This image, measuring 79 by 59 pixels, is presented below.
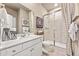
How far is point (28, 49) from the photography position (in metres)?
1.54

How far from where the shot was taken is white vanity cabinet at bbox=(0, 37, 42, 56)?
145 cm

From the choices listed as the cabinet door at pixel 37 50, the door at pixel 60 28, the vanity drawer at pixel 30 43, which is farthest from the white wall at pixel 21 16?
the door at pixel 60 28

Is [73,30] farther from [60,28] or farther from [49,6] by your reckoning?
[49,6]

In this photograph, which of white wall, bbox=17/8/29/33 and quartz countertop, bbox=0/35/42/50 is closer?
quartz countertop, bbox=0/35/42/50

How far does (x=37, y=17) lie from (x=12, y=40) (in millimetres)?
490

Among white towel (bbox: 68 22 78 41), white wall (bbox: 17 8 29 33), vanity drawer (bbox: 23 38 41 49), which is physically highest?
white wall (bbox: 17 8 29 33)

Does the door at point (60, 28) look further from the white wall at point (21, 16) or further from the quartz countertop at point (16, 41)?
the white wall at point (21, 16)

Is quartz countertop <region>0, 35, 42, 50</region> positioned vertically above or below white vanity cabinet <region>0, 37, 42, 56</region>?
above

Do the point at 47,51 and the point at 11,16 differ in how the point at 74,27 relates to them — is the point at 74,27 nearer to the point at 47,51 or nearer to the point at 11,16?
the point at 47,51

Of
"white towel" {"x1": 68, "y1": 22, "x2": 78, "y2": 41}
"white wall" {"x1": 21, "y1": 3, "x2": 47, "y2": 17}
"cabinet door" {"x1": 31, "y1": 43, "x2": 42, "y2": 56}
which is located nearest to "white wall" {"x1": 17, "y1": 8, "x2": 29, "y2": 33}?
"white wall" {"x1": 21, "y1": 3, "x2": 47, "y2": 17}

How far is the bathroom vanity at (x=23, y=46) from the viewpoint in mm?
1396

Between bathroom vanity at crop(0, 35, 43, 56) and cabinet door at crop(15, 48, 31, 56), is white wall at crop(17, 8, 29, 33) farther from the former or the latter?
cabinet door at crop(15, 48, 31, 56)

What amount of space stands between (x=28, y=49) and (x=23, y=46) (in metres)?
0.09

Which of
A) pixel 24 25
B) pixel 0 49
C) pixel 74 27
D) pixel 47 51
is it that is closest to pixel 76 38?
pixel 74 27
